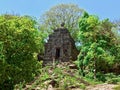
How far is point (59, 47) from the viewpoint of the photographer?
48.0 m

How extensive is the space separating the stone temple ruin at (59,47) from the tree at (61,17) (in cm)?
1366

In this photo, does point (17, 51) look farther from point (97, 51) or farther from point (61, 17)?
point (61, 17)

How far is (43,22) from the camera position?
62938 mm

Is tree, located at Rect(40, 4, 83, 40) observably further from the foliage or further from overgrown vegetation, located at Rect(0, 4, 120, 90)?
the foliage

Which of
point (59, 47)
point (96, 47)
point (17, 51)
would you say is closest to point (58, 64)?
point (59, 47)

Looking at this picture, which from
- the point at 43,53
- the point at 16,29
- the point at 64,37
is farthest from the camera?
the point at 43,53

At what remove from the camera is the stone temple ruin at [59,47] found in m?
47.4

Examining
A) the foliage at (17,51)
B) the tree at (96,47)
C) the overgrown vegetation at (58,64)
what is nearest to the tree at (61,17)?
the overgrown vegetation at (58,64)

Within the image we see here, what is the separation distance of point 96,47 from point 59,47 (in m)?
9.07

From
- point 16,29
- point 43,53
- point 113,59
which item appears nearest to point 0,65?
point 16,29

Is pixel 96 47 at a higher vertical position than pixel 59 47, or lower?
lower

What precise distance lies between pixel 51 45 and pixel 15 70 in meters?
23.9

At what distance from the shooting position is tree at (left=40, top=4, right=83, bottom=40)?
204ft

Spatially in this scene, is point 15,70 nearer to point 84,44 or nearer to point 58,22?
point 84,44
